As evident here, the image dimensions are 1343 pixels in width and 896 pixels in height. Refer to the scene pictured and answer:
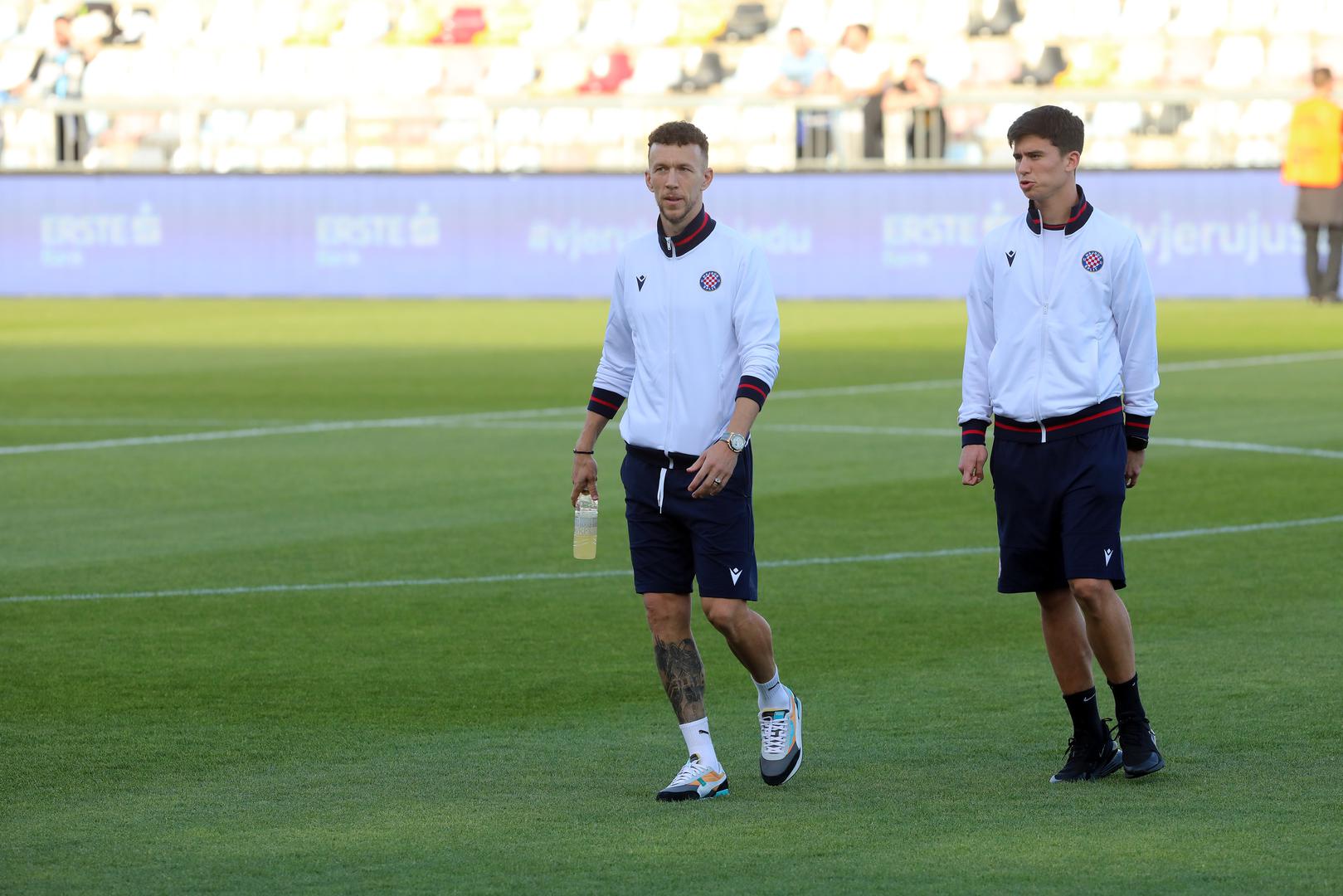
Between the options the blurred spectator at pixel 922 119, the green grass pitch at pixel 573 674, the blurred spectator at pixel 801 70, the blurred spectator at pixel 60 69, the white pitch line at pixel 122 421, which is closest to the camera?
the green grass pitch at pixel 573 674

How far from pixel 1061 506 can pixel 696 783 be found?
3.90ft

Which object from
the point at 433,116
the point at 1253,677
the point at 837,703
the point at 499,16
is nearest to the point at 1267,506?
the point at 1253,677

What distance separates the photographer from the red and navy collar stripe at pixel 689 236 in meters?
6.09

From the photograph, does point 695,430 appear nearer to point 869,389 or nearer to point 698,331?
point 698,331

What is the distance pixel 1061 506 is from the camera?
6.15 m

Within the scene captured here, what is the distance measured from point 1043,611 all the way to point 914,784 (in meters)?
0.64

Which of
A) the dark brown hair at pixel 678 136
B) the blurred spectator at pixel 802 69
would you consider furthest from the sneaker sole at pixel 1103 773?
the blurred spectator at pixel 802 69

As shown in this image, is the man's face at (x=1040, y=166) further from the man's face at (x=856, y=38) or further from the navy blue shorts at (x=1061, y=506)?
the man's face at (x=856, y=38)

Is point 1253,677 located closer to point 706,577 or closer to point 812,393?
point 706,577

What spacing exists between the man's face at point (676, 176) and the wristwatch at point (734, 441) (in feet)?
1.88

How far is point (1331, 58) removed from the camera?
34781 mm

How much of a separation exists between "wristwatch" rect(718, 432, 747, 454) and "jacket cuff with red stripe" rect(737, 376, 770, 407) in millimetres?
98

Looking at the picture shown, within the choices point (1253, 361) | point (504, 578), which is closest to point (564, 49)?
point (1253, 361)

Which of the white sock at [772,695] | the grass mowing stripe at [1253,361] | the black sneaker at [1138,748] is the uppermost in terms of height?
the white sock at [772,695]
